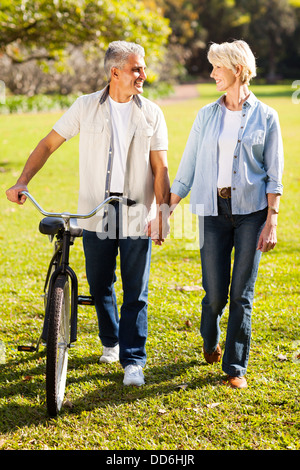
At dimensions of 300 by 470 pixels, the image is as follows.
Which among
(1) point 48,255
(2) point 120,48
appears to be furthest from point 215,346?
(1) point 48,255

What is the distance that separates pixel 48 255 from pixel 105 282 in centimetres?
326

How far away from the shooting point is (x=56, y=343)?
3227 millimetres

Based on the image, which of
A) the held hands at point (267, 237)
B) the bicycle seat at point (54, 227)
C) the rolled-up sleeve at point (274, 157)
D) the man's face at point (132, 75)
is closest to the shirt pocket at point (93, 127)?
the man's face at point (132, 75)

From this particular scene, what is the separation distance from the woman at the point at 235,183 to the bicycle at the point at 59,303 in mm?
537

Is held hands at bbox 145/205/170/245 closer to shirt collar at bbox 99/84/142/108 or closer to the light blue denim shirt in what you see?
the light blue denim shirt

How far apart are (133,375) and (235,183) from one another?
1.35 meters

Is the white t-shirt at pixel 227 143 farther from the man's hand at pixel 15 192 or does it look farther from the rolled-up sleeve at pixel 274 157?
the man's hand at pixel 15 192

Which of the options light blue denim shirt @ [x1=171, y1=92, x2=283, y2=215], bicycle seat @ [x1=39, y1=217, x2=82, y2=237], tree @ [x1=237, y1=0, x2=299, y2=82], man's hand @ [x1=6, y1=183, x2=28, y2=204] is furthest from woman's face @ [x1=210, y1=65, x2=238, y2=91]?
tree @ [x1=237, y1=0, x2=299, y2=82]

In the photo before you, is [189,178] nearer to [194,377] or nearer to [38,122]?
[194,377]

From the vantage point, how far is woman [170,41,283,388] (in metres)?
3.39

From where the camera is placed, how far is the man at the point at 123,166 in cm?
350

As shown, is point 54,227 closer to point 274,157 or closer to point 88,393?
point 88,393

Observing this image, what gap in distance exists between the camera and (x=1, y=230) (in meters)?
8.32

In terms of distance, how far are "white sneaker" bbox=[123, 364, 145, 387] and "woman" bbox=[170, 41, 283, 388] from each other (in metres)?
0.53
